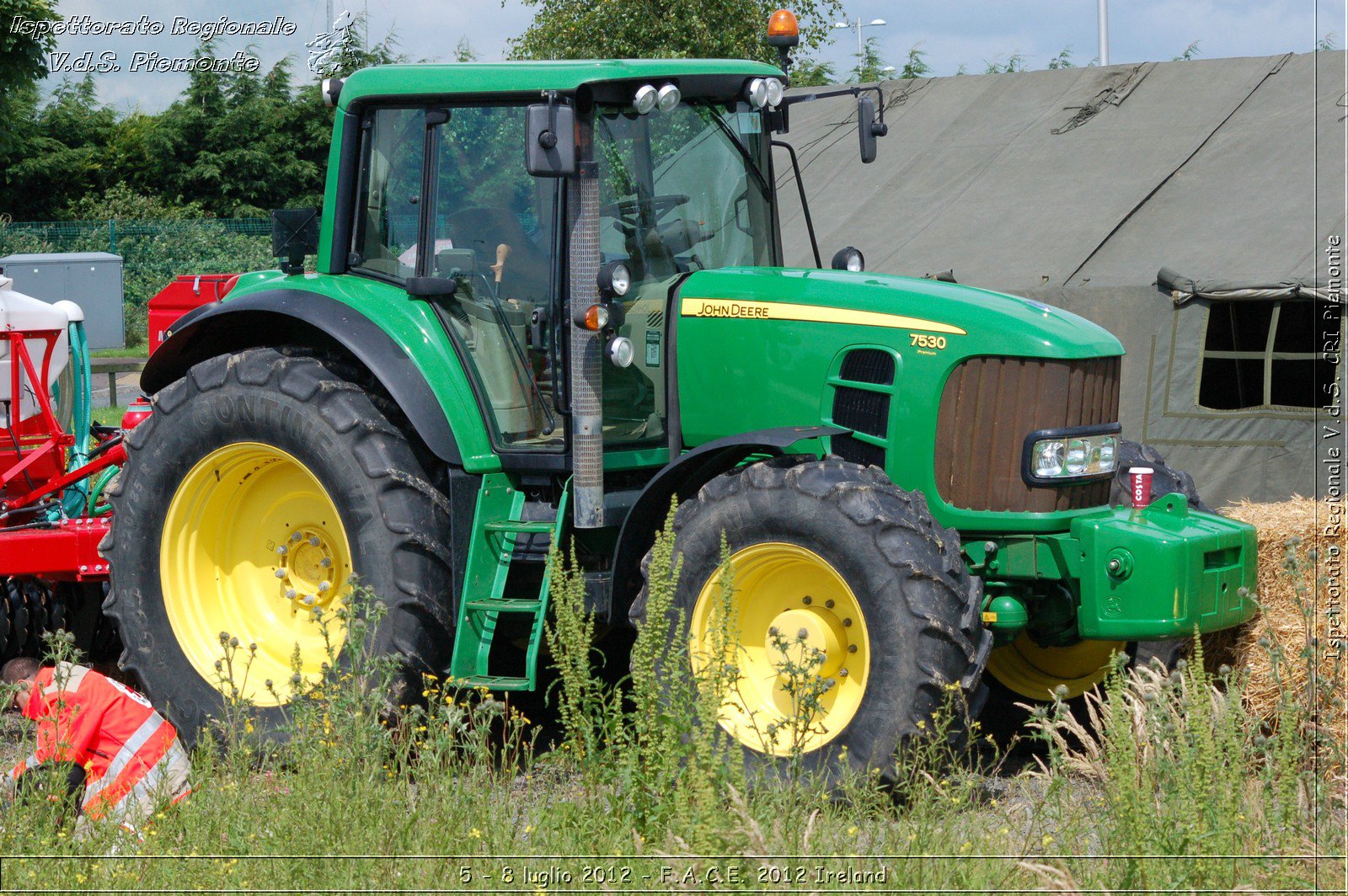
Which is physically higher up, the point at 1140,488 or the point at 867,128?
the point at 867,128

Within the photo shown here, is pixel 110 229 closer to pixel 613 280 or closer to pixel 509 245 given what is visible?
pixel 509 245

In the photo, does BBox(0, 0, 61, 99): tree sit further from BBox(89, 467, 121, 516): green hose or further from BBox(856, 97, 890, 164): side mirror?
BBox(856, 97, 890, 164): side mirror

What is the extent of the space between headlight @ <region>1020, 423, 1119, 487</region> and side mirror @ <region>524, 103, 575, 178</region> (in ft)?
5.79

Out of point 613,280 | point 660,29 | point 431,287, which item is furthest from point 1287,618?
point 660,29

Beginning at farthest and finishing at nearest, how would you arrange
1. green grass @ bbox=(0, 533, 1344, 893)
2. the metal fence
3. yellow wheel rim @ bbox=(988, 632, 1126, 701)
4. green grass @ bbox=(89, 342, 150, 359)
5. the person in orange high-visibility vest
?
the metal fence
green grass @ bbox=(89, 342, 150, 359)
yellow wheel rim @ bbox=(988, 632, 1126, 701)
the person in orange high-visibility vest
green grass @ bbox=(0, 533, 1344, 893)

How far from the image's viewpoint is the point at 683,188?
5355mm

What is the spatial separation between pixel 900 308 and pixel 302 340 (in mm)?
2314

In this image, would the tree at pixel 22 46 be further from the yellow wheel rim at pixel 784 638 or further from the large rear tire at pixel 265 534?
the yellow wheel rim at pixel 784 638

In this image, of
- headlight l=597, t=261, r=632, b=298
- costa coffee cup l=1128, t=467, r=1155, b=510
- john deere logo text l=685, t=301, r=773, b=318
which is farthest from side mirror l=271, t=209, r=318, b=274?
costa coffee cup l=1128, t=467, r=1155, b=510

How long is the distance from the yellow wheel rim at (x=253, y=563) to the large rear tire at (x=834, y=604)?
→ 4.75 ft

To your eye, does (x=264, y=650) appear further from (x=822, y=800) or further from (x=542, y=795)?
(x=822, y=800)

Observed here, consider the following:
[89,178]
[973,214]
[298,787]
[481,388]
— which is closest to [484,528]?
[481,388]

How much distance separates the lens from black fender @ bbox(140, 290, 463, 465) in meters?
5.10

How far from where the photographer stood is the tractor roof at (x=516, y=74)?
16.6ft
